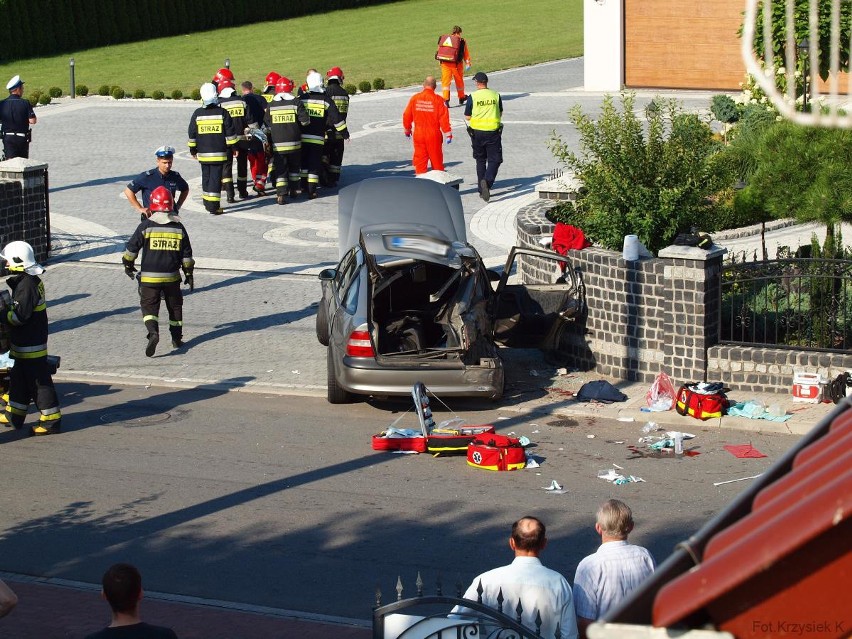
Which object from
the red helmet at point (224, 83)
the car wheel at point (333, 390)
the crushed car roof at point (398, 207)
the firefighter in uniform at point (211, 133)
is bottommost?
the car wheel at point (333, 390)

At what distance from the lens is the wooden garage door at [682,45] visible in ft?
109

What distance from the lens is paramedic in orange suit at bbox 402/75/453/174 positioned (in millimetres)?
21656

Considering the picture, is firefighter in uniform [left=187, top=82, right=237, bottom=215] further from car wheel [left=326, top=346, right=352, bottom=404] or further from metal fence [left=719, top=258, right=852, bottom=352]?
metal fence [left=719, top=258, right=852, bottom=352]

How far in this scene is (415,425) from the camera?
39.8 feet

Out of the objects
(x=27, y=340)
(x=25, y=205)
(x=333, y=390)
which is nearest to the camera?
(x=27, y=340)

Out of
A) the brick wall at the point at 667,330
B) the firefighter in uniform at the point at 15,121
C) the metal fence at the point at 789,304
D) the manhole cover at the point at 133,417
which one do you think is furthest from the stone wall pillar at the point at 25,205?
the metal fence at the point at 789,304

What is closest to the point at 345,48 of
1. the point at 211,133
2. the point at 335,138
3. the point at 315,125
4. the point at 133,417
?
the point at 335,138

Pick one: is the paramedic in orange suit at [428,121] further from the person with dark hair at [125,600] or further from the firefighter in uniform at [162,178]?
A: the person with dark hair at [125,600]

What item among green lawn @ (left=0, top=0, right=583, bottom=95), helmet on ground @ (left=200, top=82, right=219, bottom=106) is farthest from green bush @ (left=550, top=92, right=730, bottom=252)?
green lawn @ (left=0, top=0, right=583, bottom=95)

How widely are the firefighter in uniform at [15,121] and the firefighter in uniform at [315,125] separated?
4967 millimetres

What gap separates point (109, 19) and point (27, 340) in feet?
135

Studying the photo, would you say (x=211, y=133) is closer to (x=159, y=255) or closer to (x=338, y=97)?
(x=338, y=97)

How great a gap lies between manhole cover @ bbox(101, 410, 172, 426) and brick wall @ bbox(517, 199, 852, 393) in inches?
176

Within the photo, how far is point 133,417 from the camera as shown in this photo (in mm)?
12500
